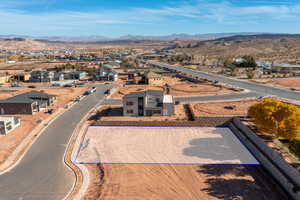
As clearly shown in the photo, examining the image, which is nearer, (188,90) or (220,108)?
(220,108)

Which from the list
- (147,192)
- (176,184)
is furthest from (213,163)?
(147,192)

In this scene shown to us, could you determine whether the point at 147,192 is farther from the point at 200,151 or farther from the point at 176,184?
the point at 200,151

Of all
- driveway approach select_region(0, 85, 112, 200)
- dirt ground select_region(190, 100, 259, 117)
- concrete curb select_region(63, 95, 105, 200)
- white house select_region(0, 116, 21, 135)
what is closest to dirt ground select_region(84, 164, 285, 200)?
concrete curb select_region(63, 95, 105, 200)

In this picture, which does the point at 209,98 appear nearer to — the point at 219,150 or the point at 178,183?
the point at 219,150

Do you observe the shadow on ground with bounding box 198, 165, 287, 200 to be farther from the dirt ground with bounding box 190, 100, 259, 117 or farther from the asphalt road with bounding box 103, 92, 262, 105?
the asphalt road with bounding box 103, 92, 262, 105

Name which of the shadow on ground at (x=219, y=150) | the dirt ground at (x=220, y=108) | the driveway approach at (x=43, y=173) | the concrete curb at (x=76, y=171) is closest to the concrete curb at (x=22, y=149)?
the driveway approach at (x=43, y=173)

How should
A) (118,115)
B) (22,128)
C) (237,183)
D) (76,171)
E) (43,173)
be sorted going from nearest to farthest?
(237,183) < (43,173) < (76,171) < (22,128) < (118,115)

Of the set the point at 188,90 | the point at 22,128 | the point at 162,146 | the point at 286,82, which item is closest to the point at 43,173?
the point at 162,146
